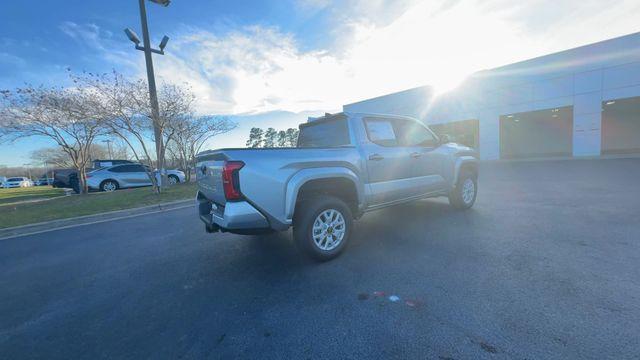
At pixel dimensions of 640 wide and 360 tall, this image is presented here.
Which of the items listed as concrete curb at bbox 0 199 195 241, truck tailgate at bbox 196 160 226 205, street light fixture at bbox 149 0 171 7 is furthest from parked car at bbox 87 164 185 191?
truck tailgate at bbox 196 160 226 205

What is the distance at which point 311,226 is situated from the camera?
3150mm

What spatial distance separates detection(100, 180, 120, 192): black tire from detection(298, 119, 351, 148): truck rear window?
1323cm

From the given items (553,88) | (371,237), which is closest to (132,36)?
(371,237)

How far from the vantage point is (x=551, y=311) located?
2127 mm

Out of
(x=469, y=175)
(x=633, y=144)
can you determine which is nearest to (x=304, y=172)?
(x=469, y=175)

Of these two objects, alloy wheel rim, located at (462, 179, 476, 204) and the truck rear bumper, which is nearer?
the truck rear bumper

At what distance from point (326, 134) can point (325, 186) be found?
119 cm

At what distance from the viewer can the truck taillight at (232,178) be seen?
8.96ft

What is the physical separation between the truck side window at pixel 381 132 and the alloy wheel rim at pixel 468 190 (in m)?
2.34

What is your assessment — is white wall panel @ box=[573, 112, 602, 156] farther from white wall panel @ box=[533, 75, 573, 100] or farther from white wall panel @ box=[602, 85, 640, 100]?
white wall panel @ box=[533, 75, 573, 100]

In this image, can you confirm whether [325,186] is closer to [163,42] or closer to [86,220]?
[86,220]

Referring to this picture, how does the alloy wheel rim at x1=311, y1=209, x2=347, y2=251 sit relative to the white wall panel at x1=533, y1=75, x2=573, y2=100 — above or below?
below

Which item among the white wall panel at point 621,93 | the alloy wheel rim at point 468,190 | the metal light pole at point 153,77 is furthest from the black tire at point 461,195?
the white wall panel at point 621,93

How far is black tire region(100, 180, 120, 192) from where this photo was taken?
498 inches
